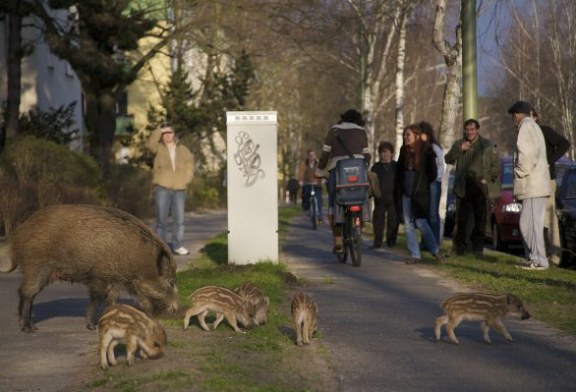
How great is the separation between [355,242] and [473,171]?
7.92 ft

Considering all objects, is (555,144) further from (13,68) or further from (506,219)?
(13,68)

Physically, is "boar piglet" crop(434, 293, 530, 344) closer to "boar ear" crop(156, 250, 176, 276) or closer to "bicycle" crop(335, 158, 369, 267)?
"boar ear" crop(156, 250, 176, 276)

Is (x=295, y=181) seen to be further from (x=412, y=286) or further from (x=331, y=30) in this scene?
(x=412, y=286)

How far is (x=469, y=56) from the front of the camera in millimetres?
17828

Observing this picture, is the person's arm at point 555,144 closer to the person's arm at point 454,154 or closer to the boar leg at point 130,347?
the person's arm at point 454,154

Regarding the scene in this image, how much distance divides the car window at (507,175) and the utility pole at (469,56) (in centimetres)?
473

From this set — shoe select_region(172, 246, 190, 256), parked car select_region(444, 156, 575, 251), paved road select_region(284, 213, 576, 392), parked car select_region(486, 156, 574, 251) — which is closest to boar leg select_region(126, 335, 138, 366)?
paved road select_region(284, 213, 576, 392)

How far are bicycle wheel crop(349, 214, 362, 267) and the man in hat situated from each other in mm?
2197

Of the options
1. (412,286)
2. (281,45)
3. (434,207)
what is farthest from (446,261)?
(281,45)

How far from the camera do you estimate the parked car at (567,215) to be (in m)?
16.6

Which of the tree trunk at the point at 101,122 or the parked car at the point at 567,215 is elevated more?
the tree trunk at the point at 101,122

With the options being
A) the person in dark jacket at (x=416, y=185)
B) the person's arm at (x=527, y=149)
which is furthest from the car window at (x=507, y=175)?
the person's arm at (x=527, y=149)

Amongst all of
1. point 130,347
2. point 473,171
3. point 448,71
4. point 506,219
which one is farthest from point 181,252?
point 130,347

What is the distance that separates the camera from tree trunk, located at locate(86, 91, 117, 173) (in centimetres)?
3228
